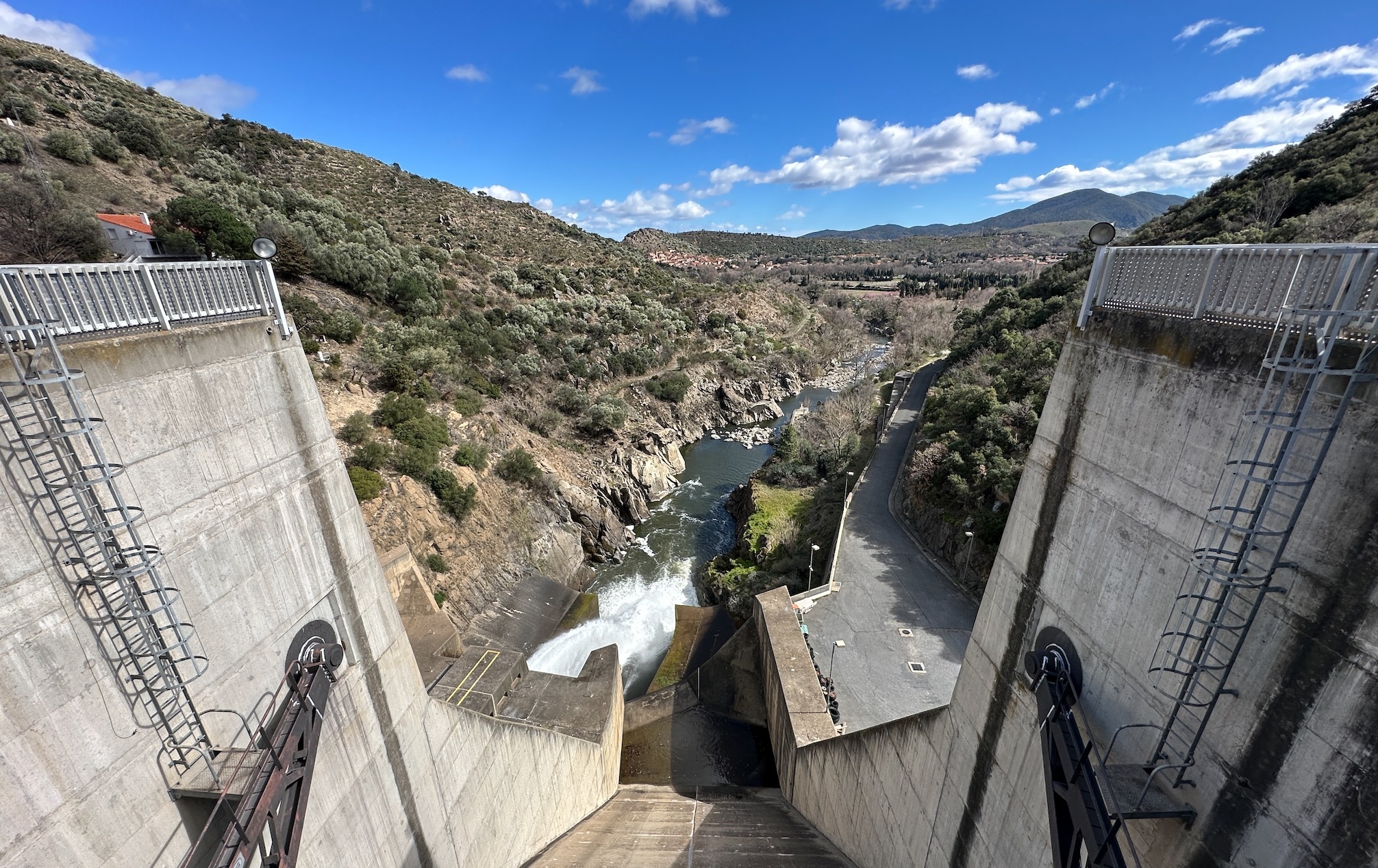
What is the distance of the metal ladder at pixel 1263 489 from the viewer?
3.77m

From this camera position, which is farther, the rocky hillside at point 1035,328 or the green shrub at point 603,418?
the green shrub at point 603,418

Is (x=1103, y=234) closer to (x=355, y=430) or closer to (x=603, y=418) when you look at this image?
(x=355, y=430)

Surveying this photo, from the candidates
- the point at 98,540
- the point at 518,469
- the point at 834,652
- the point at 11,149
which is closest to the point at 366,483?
the point at 518,469

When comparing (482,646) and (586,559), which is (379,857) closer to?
(482,646)

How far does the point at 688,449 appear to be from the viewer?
4397 centimetres

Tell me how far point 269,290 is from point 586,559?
23.2 metres

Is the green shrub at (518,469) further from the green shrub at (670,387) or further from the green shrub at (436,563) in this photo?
the green shrub at (670,387)

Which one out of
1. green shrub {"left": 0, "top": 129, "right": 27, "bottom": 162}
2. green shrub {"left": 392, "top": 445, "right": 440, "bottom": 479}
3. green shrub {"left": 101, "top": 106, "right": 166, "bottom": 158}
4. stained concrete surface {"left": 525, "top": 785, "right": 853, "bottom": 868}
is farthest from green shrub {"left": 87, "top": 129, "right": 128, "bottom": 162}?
stained concrete surface {"left": 525, "top": 785, "right": 853, "bottom": 868}

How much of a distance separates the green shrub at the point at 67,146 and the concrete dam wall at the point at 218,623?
137 feet

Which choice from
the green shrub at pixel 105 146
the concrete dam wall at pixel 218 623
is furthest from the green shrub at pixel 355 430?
the green shrub at pixel 105 146

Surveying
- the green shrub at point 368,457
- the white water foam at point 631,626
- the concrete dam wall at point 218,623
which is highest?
the concrete dam wall at point 218,623

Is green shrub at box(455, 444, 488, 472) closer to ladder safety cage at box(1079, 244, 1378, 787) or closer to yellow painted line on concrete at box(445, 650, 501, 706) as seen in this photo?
yellow painted line on concrete at box(445, 650, 501, 706)

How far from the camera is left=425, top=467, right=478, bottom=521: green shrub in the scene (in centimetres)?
2212

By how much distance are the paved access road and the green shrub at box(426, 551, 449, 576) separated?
14.2 meters
